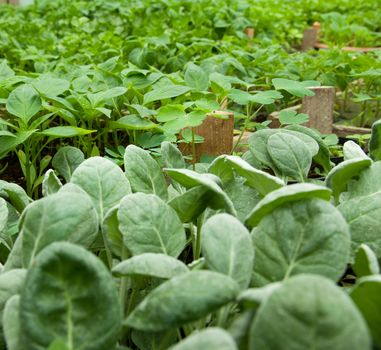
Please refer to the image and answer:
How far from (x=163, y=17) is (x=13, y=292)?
336 cm

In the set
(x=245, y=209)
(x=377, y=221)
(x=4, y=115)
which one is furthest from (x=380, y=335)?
(x=4, y=115)

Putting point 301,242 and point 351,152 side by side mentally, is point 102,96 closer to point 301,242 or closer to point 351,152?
point 351,152

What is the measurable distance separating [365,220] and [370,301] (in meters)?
0.26

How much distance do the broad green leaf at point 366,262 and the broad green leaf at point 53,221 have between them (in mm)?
354

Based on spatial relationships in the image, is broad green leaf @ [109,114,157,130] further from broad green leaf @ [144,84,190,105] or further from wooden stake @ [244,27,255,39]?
wooden stake @ [244,27,255,39]

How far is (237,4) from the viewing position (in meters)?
4.17

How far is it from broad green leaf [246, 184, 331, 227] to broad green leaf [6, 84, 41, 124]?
761mm

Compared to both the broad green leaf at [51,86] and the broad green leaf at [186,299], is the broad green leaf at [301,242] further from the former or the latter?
the broad green leaf at [51,86]

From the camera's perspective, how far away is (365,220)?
896 millimetres

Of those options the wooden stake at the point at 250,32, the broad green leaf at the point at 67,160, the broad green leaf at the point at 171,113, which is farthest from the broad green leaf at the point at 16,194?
the wooden stake at the point at 250,32

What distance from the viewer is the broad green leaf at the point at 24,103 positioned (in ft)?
4.53

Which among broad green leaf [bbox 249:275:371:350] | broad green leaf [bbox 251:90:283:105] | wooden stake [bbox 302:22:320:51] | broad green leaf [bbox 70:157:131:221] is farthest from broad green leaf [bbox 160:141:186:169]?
wooden stake [bbox 302:22:320:51]

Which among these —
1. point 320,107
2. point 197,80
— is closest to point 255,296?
point 197,80

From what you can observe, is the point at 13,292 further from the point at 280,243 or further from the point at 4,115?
the point at 4,115
